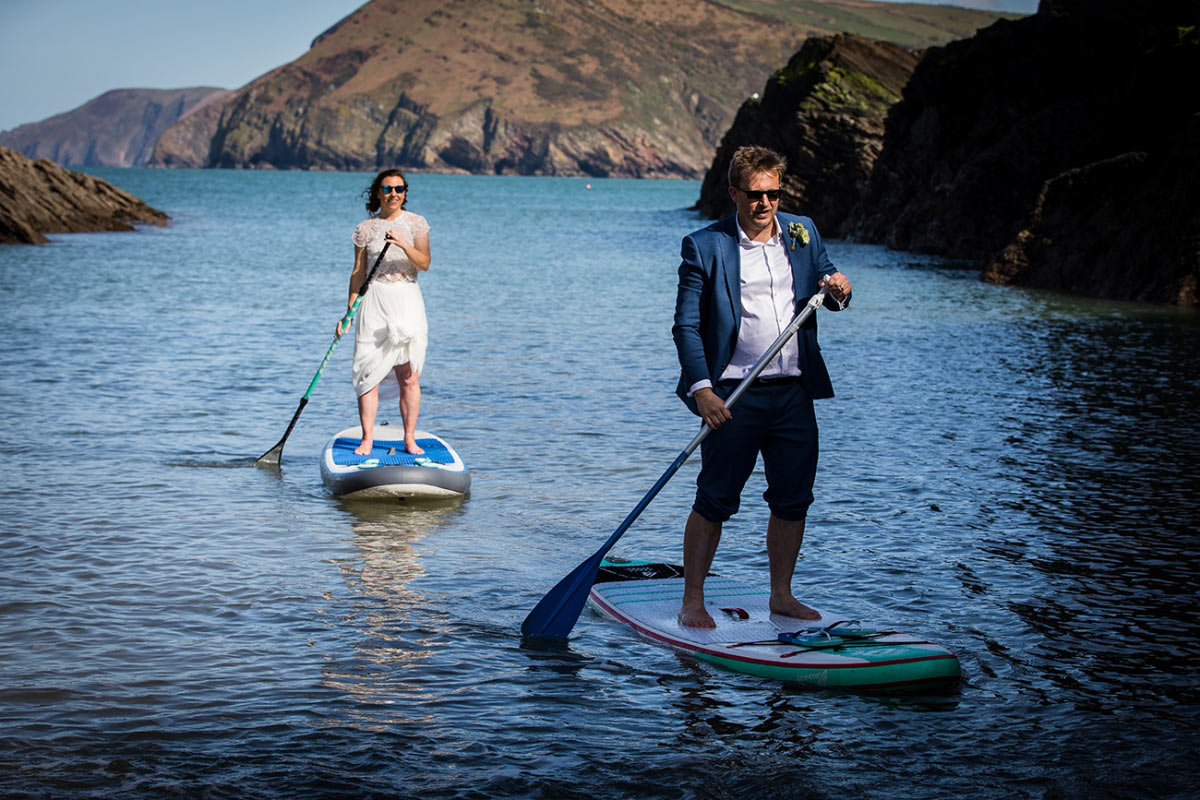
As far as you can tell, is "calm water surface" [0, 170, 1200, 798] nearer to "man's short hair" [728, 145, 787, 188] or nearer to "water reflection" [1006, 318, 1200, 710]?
"water reflection" [1006, 318, 1200, 710]

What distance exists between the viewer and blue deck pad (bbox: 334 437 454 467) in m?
9.57

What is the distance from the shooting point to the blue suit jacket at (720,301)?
5781 mm

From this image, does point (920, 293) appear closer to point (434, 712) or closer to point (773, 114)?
point (434, 712)

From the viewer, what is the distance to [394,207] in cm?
951

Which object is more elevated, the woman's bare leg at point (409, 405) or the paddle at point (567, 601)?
the woman's bare leg at point (409, 405)

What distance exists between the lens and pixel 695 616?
20.8 ft

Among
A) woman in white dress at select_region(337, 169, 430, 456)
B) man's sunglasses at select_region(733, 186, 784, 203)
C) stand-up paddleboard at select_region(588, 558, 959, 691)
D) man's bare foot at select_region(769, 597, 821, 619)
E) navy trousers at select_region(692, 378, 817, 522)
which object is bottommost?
stand-up paddleboard at select_region(588, 558, 959, 691)

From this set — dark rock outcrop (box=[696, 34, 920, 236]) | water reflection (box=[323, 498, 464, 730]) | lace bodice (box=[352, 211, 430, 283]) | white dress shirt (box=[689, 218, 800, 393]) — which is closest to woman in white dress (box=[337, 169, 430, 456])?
lace bodice (box=[352, 211, 430, 283])

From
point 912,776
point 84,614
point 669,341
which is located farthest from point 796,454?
point 669,341

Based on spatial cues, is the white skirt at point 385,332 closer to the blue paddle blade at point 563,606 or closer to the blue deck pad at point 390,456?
the blue deck pad at point 390,456

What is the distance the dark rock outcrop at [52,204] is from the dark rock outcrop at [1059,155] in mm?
29512

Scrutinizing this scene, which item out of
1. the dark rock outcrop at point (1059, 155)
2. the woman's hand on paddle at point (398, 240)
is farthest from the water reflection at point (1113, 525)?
the dark rock outcrop at point (1059, 155)

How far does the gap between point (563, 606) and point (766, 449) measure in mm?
1359

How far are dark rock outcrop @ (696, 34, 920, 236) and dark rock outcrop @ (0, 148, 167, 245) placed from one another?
89.6 ft
